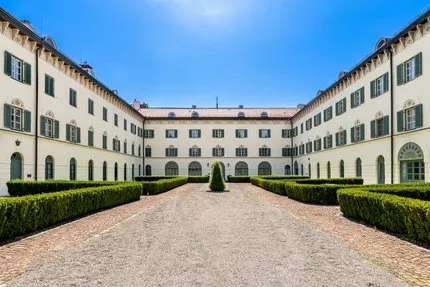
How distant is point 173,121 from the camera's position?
170 ft

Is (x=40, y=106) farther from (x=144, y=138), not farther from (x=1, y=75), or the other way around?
(x=144, y=138)

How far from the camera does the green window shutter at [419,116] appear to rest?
741 inches

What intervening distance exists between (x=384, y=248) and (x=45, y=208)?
9.20m

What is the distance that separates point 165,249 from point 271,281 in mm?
2862

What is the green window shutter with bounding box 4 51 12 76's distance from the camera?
1835 cm

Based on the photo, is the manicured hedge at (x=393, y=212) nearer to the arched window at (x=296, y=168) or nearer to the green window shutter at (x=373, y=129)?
the green window shutter at (x=373, y=129)

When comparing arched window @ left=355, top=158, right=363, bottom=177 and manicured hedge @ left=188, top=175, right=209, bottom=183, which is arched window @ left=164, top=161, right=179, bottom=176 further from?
arched window @ left=355, top=158, right=363, bottom=177

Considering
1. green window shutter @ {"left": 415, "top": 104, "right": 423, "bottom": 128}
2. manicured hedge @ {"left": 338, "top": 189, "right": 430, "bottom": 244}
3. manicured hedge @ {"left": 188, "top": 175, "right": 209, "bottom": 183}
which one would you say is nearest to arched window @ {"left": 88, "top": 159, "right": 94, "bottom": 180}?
manicured hedge @ {"left": 188, "top": 175, "right": 209, "bottom": 183}

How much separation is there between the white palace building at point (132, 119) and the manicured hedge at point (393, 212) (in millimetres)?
9970

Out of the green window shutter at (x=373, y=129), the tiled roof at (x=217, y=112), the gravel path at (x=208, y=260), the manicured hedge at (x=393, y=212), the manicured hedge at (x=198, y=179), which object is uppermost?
the tiled roof at (x=217, y=112)

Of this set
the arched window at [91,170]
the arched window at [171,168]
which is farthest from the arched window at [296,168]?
the arched window at [91,170]

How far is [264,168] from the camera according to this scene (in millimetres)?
52000

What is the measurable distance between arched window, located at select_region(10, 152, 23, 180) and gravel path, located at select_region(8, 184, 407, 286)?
12.5 metres

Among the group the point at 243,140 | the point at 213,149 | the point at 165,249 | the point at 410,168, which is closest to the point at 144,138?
the point at 213,149
